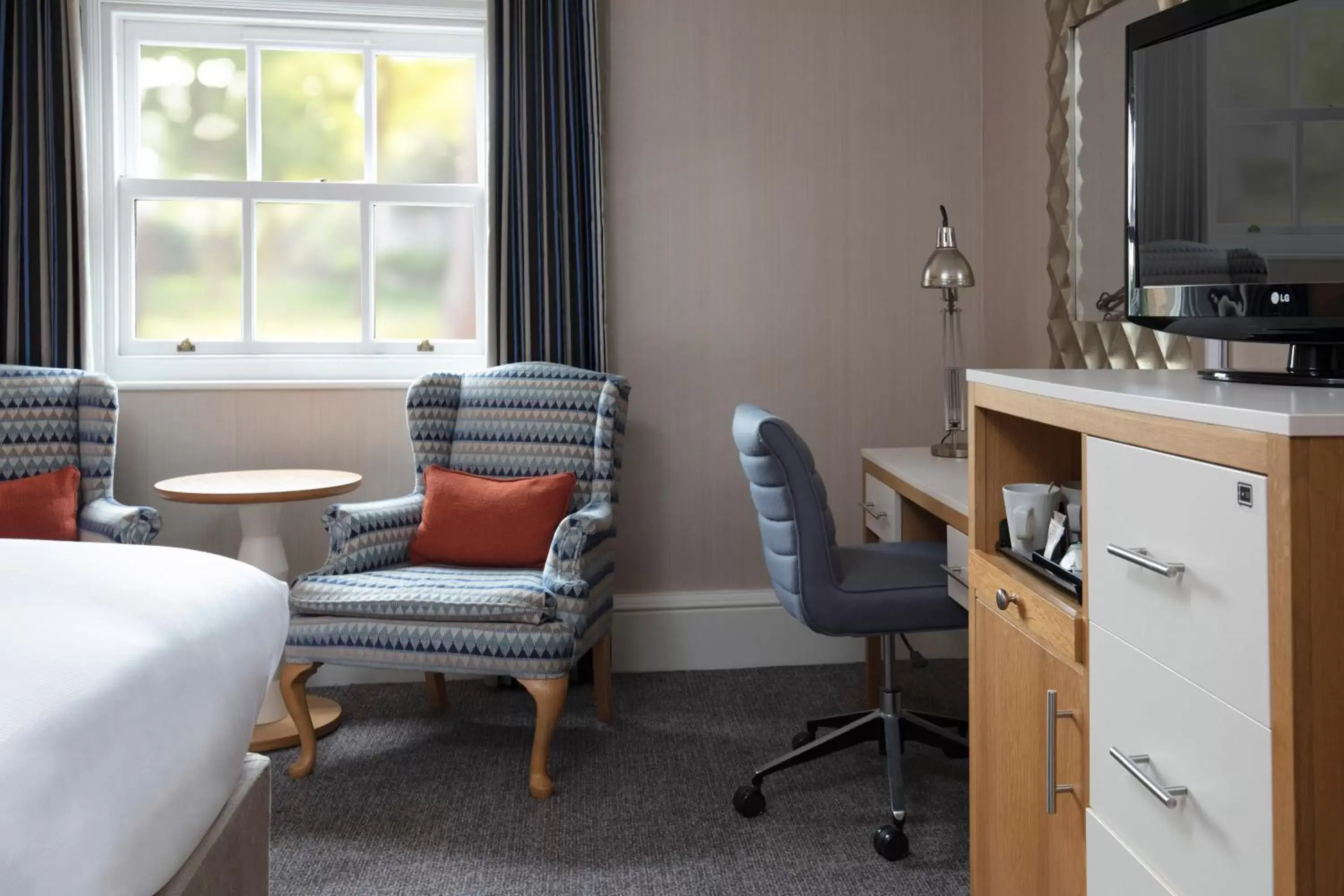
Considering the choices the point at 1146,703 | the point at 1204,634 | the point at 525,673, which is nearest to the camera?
the point at 1204,634

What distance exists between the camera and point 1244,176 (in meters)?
1.49

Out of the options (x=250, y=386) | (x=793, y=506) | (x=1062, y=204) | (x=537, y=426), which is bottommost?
(x=793, y=506)

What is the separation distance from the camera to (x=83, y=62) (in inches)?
134

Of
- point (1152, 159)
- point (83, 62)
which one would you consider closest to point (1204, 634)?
point (1152, 159)

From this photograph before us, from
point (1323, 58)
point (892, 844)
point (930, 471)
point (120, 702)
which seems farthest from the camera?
point (930, 471)

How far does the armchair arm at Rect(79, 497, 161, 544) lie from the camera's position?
2967 millimetres

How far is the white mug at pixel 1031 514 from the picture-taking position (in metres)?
1.71

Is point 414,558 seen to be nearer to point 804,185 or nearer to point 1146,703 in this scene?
point 804,185

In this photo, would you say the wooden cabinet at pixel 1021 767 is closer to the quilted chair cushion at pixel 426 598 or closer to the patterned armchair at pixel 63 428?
Answer: the quilted chair cushion at pixel 426 598

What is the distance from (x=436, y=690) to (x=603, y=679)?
1.71 feet

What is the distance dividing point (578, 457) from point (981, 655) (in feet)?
5.47

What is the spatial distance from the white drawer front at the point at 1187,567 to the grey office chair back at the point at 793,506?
99cm

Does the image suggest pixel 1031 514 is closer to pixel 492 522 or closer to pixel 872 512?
pixel 872 512

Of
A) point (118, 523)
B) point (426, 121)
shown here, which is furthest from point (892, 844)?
point (426, 121)
